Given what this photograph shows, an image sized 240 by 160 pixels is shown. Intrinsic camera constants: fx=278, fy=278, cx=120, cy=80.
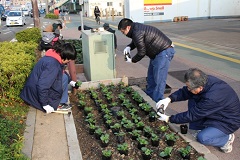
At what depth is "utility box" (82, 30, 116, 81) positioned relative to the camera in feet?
17.7

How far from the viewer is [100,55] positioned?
18.1 ft

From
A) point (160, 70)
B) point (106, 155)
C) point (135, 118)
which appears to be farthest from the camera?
point (160, 70)

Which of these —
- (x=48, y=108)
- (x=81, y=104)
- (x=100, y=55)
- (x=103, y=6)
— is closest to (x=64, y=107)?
(x=81, y=104)

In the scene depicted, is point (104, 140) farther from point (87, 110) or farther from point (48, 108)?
point (48, 108)

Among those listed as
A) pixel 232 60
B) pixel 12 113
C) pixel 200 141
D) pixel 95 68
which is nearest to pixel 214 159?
pixel 200 141

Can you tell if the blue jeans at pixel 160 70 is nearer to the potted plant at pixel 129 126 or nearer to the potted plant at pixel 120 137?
the potted plant at pixel 129 126

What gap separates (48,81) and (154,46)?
1.77 metres

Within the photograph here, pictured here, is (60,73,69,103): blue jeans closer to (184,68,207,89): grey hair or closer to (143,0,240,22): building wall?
(184,68,207,89): grey hair

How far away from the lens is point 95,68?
18.2 ft

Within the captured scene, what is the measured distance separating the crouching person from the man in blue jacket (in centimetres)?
175

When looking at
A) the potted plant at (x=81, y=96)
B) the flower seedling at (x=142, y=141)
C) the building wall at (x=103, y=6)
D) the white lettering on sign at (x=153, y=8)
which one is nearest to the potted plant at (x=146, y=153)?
the flower seedling at (x=142, y=141)

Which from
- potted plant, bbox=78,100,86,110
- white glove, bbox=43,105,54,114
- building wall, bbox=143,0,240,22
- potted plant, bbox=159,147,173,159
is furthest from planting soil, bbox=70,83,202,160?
building wall, bbox=143,0,240,22

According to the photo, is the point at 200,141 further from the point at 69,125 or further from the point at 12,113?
the point at 12,113

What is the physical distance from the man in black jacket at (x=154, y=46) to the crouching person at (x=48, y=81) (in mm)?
997
